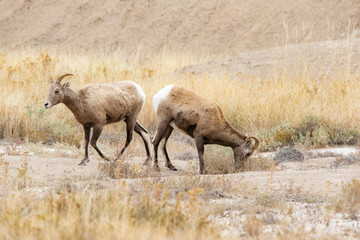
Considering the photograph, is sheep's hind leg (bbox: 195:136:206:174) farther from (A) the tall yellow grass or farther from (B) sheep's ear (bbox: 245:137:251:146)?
(A) the tall yellow grass

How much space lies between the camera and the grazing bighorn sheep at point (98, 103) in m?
9.44

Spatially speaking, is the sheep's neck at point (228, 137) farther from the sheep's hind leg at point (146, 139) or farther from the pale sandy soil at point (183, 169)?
the sheep's hind leg at point (146, 139)

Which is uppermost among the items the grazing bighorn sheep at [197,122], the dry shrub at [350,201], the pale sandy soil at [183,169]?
the grazing bighorn sheep at [197,122]

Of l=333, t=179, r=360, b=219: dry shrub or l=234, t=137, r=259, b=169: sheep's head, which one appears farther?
l=234, t=137, r=259, b=169: sheep's head

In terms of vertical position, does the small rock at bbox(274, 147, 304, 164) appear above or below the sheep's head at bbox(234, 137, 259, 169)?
below

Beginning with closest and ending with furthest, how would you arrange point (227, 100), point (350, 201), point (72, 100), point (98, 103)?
point (350, 201)
point (72, 100)
point (98, 103)
point (227, 100)

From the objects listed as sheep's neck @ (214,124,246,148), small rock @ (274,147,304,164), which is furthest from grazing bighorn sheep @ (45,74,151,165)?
small rock @ (274,147,304,164)

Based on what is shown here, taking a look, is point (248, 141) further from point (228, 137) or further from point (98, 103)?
point (98, 103)

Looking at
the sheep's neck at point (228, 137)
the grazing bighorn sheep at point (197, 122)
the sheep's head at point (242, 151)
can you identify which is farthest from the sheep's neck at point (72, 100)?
the sheep's head at point (242, 151)

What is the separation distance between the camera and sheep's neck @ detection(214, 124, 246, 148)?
9.63 m

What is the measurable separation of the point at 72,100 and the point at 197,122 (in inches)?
77.3

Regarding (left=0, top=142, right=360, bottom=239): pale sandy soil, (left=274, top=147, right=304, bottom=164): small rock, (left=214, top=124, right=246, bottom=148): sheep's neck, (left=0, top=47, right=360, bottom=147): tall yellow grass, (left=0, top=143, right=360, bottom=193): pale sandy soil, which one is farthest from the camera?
(left=0, top=47, right=360, bottom=147): tall yellow grass

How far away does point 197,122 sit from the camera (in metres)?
9.50

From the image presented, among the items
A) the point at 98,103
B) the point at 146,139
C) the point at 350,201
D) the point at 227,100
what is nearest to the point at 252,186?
the point at 350,201
